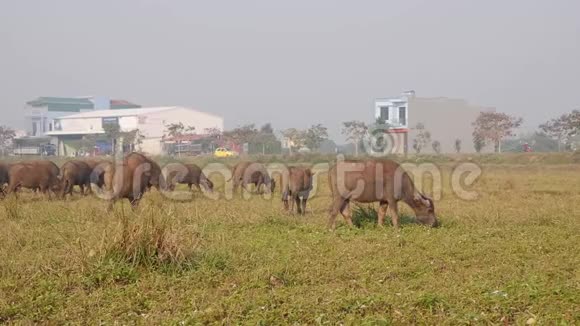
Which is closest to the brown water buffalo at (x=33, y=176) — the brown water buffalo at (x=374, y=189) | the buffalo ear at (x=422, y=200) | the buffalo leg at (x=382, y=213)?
the brown water buffalo at (x=374, y=189)

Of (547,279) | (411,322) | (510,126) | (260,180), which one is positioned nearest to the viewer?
(411,322)

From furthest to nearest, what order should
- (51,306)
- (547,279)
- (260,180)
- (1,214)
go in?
(260,180) → (1,214) → (547,279) → (51,306)

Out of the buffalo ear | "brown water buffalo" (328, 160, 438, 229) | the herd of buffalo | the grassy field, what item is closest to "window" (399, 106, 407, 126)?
the herd of buffalo

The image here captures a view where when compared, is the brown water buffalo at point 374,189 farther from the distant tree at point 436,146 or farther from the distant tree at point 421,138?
the distant tree at point 436,146

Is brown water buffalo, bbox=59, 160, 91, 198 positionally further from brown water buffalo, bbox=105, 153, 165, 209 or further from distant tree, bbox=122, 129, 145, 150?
distant tree, bbox=122, 129, 145, 150

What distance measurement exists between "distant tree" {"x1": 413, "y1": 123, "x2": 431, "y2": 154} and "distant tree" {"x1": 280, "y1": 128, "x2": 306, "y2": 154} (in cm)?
1207

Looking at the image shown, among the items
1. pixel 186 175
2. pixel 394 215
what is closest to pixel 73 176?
pixel 186 175

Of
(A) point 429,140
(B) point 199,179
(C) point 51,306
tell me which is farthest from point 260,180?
(A) point 429,140

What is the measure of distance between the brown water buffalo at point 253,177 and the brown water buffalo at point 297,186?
567 cm

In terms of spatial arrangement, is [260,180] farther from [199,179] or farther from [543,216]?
[543,216]

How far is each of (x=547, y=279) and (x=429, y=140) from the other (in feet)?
173

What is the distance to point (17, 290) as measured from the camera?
21.7 feet

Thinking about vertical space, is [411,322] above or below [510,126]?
below

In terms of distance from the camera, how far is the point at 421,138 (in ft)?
189
